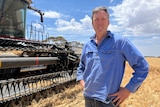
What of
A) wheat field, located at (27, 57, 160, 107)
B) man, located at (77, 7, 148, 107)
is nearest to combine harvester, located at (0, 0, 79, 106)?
wheat field, located at (27, 57, 160, 107)

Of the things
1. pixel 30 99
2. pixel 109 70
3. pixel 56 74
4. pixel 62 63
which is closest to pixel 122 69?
pixel 109 70

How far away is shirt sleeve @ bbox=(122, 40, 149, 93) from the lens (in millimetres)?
2240

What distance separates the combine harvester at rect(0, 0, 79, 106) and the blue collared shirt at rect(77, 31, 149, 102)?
2984 mm

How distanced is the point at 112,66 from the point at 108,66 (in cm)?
3

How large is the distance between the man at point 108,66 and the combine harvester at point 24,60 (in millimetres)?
2954

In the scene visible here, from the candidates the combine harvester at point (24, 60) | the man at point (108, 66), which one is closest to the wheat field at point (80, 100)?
the combine harvester at point (24, 60)

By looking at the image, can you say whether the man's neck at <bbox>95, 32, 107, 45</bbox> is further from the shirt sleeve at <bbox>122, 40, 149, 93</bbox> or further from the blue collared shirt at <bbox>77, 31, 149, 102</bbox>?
the shirt sleeve at <bbox>122, 40, 149, 93</bbox>

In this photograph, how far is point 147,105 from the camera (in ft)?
17.6

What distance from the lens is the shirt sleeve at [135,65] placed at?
2.24 meters

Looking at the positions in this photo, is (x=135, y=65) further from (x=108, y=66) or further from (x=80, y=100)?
(x=80, y=100)

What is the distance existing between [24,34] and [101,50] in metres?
7.28

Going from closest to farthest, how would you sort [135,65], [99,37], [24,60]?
[135,65] < [99,37] < [24,60]

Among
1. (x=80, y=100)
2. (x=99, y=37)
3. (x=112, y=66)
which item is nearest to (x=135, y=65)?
(x=112, y=66)

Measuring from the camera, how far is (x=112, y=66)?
2.30 metres
